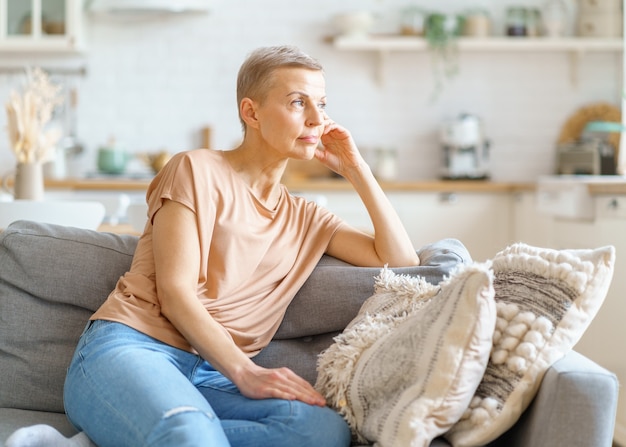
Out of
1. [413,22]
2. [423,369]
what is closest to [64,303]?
[423,369]

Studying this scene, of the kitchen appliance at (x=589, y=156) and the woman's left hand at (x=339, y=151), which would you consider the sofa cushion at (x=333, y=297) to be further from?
the kitchen appliance at (x=589, y=156)

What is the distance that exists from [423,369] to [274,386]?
0.32 meters

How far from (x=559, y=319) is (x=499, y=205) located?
11.8 feet

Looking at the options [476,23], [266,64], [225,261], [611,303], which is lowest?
[611,303]

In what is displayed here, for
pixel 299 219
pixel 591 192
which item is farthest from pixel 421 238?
pixel 299 219

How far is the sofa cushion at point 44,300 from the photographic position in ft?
6.84

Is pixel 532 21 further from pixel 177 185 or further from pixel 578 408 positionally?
pixel 578 408

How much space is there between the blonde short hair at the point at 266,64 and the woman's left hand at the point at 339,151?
0.78 ft

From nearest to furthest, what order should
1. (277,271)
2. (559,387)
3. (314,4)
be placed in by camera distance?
(559,387) → (277,271) → (314,4)

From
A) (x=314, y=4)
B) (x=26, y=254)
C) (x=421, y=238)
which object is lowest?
(x=421, y=238)

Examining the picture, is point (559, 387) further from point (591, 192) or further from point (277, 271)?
point (591, 192)

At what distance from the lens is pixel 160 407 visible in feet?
5.32

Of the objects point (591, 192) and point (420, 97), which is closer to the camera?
point (591, 192)

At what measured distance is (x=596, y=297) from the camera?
172cm
